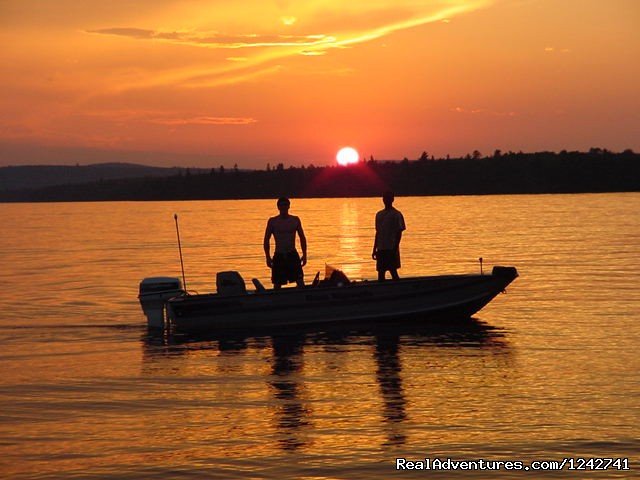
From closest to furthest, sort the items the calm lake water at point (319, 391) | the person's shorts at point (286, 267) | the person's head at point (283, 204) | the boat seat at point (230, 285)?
the calm lake water at point (319, 391), the person's head at point (283, 204), the person's shorts at point (286, 267), the boat seat at point (230, 285)

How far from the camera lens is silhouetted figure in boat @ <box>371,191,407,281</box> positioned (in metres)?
21.8

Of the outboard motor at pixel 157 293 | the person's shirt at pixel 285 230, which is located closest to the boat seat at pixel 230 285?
the outboard motor at pixel 157 293

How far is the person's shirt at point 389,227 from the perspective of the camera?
21844 mm

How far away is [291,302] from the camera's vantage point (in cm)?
2178

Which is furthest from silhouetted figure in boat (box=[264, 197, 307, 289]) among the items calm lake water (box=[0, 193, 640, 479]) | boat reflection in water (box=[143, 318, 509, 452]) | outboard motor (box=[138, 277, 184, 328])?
outboard motor (box=[138, 277, 184, 328])

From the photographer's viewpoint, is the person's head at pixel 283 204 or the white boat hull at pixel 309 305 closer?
the person's head at pixel 283 204

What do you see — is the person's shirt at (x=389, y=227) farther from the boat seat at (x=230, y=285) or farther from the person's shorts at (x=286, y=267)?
the boat seat at (x=230, y=285)

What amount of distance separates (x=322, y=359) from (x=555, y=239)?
38.3m

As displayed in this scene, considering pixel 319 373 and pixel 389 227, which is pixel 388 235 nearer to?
pixel 389 227

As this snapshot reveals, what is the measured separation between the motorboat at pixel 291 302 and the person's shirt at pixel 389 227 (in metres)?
0.78

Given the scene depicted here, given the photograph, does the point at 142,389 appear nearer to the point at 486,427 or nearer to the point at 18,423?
the point at 18,423

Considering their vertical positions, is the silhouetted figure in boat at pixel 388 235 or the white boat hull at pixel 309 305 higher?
the silhouetted figure in boat at pixel 388 235

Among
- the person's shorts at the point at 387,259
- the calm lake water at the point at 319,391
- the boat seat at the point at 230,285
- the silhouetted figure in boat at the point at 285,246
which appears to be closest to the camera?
the calm lake water at the point at 319,391

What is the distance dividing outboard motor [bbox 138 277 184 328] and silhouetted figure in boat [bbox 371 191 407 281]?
4.12 metres
